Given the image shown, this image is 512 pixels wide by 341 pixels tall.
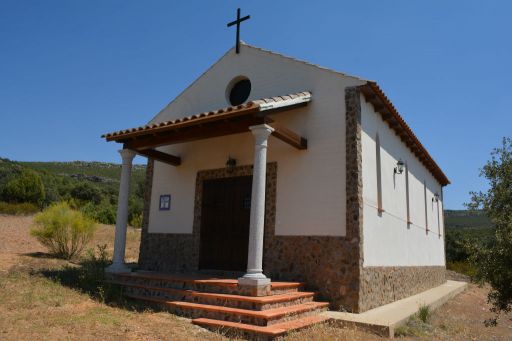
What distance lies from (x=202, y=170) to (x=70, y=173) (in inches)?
1894

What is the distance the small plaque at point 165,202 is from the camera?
10.7m

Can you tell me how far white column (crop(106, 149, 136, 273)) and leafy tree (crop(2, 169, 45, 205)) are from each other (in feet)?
77.1

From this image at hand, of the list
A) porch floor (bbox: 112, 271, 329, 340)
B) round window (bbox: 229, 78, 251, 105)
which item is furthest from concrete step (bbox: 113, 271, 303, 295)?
round window (bbox: 229, 78, 251, 105)

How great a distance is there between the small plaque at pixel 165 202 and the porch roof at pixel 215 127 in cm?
121

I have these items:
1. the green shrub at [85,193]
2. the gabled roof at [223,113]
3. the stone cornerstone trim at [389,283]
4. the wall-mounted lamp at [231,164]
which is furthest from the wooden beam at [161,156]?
the green shrub at [85,193]

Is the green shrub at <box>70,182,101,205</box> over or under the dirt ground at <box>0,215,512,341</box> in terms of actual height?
over

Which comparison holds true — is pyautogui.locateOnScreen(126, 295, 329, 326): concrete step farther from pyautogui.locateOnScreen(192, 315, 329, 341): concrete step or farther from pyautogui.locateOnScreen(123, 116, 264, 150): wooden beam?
pyautogui.locateOnScreen(123, 116, 264, 150): wooden beam

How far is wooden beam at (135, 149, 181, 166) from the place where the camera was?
994 centimetres

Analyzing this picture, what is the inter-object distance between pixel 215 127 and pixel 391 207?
476 centimetres

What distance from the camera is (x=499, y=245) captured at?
5547 mm

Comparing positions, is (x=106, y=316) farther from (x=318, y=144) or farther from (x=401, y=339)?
(x=318, y=144)

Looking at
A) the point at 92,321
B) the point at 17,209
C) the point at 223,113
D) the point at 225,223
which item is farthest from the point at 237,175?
A: the point at 17,209

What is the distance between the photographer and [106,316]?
6.16 meters

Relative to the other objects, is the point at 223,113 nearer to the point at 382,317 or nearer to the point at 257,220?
the point at 257,220
